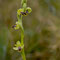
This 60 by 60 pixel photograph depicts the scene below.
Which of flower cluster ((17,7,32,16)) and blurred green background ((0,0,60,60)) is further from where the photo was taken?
blurred green background ((0,0,60,60))

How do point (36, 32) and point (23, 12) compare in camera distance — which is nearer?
point (23, 12)

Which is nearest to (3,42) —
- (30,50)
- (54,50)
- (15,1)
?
(30,50)

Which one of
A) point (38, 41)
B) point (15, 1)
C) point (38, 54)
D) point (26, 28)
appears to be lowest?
point (38, 54)

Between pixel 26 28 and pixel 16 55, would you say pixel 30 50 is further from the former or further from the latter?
pixel 26 28

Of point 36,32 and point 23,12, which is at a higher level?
point 36,32

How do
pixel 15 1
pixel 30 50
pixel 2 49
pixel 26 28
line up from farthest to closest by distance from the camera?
1. pixel 15 1
2. pixel 26 28
3. pixel 30 50
4. pixel 2 49

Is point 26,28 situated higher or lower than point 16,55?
higher

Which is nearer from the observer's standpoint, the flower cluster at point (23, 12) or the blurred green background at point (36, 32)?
the flower cluster at point (23, 12)

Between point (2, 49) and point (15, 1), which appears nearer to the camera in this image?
point (2, 49)
